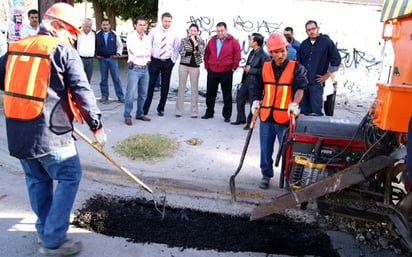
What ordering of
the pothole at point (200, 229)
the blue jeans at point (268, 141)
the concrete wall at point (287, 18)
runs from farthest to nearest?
the concrete wall at point (287, 18), the blue jeans at point (268, 141), the pothole at point (200, 229)

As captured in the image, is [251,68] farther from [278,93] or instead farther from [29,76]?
[29,76]

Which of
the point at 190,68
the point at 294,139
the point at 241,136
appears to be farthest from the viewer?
the point at 190,68

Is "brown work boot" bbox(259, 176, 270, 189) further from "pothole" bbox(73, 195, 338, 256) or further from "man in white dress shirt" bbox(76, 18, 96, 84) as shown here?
"man in white dress shirt" bbox(76, 18, 96, 84)

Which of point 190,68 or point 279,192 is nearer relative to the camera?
point 279,192

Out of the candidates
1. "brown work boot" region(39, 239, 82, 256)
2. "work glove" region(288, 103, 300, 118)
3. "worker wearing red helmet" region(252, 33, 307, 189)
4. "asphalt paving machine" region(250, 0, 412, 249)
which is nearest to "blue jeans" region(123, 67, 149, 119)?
"worker wearing red helmet" region(252, 33, 307, 189)

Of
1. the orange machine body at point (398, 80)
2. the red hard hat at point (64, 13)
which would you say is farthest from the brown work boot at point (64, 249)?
the orange machine body at point (398, 80)

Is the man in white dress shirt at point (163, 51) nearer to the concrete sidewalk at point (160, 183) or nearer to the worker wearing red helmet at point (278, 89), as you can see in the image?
the concrete sidewalk at point (160, 183)

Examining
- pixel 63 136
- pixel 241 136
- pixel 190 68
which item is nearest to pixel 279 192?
pixel 241 136

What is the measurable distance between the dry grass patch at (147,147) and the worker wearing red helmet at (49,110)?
2369mm

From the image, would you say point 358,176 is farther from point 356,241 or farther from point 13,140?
point 13,140

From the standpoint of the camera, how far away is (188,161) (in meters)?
5.37

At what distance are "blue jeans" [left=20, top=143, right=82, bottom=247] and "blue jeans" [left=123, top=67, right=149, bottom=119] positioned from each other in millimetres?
3962

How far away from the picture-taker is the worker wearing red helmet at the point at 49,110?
8.95 feet

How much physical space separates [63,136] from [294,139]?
83.6 inches
